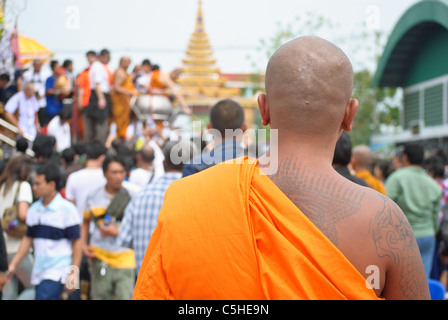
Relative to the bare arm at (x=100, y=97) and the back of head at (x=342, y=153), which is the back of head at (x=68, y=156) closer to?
the bare arm at (x=100, y=97)

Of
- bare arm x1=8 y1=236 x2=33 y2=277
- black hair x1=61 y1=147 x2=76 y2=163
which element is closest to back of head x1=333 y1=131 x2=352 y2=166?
bare arm x1=8 y1=236 x2=33 y2=277

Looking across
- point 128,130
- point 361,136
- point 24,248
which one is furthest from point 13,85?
point 361,136

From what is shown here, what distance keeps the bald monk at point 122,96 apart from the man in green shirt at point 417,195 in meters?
5.99

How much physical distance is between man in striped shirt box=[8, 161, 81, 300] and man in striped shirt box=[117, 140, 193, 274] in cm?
60

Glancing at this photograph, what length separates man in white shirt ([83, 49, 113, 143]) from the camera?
10234 millimetres

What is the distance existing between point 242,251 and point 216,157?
6.67ft

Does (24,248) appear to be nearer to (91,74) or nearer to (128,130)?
(91,74)

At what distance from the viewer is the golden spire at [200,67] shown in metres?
37.7

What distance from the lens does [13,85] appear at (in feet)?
32.9

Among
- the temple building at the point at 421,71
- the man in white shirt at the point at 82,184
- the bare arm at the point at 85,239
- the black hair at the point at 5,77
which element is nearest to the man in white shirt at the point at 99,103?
the black hair at the point at 5,77

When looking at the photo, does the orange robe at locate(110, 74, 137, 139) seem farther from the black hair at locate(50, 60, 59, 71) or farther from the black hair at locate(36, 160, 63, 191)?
the black hair at locate(36, 160, 63, 191)

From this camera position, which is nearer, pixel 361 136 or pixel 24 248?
pixel 24 248

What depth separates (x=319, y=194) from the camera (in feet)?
5.65

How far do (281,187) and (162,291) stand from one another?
1.70 feet
